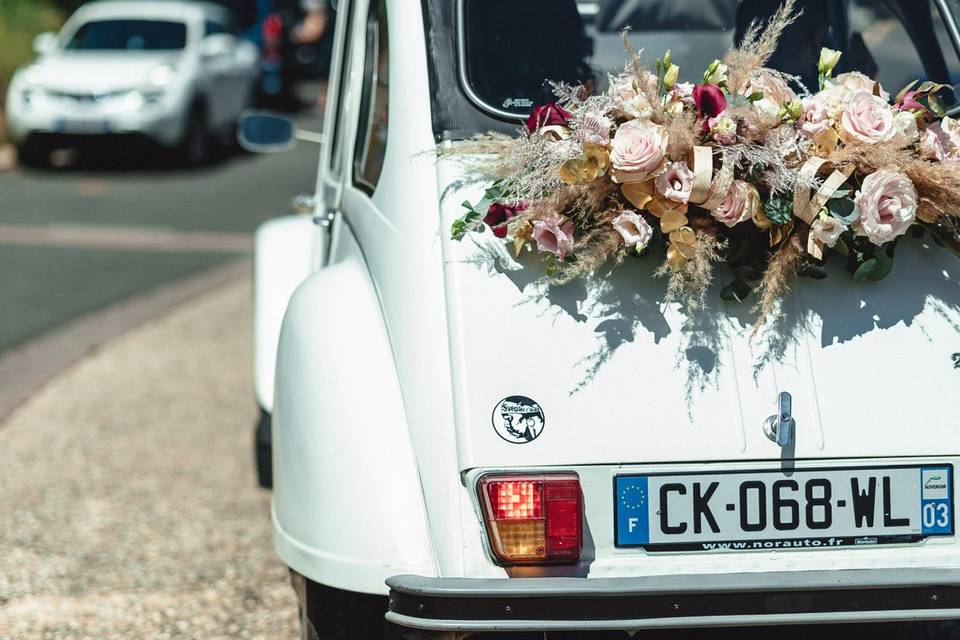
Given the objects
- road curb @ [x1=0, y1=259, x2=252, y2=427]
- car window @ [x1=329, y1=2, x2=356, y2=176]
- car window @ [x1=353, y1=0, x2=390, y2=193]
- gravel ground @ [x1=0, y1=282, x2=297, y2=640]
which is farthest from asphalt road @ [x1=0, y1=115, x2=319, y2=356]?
car window @ [x1=353, y1=0, x2=390, y2=193]

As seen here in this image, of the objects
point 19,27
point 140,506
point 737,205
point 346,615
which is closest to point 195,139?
point 19,27

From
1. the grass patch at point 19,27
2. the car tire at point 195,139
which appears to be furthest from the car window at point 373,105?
the grass patch at point 19,27

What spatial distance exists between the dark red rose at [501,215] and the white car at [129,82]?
12.3m

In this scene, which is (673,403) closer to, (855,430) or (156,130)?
(855,430)

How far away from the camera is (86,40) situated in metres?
15.5

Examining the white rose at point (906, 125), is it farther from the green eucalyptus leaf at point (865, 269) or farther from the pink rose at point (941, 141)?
the green eucalyptus leaf at point (865, 269)

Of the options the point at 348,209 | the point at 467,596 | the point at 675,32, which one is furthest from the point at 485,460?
the point at 675,32

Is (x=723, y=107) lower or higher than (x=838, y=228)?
higher

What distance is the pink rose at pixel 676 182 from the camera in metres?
2.95

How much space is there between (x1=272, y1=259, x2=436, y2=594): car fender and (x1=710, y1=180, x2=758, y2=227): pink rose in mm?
835

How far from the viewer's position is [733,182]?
2.96 meters

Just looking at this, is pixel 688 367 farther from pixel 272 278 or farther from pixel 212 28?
pixel 212 28

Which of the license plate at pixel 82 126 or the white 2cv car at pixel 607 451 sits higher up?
the white 2cv car at pixel 607 451

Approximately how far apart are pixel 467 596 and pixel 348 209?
59.8 inches
